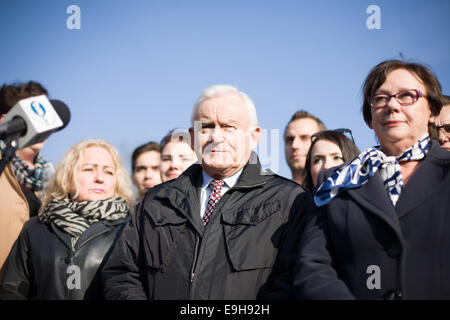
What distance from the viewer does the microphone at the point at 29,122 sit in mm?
2098

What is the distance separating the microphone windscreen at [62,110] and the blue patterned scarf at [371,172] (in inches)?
64.4

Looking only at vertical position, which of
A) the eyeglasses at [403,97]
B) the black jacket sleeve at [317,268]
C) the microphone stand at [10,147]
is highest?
the eyeglasses at [403,97]

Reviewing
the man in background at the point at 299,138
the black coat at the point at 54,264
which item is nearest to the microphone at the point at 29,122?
the black coat at the point at 54,264

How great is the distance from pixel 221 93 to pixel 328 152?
170 centimetres

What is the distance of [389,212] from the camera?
2354 millimetres

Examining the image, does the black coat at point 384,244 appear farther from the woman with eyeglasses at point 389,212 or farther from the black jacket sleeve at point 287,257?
the black jacket sleeve at point 287,257

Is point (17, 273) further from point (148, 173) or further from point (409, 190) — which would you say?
point (409, 190)

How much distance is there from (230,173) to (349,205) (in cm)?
99

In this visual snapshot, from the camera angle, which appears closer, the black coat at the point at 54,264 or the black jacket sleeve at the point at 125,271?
the black jacket sleeve at the point at 125,271

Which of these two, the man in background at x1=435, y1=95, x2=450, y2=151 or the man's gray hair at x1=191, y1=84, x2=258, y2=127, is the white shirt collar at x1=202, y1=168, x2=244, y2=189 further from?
the man in background at x1=435, y1=95, x2=450, y2=151

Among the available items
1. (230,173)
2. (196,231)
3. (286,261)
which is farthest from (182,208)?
(286,261)

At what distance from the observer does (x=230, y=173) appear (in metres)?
3.20

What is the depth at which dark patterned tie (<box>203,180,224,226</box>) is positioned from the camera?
2949mm

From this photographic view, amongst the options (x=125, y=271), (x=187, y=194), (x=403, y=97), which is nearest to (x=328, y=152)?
(x=403, y=97)
